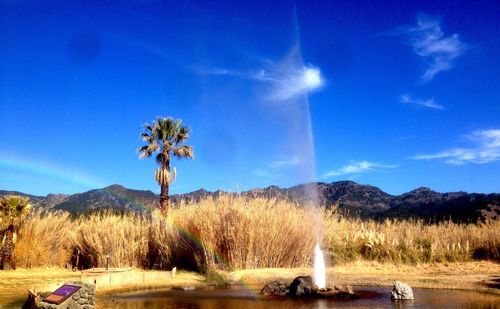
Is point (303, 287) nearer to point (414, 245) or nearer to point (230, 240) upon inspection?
point (230, 240)

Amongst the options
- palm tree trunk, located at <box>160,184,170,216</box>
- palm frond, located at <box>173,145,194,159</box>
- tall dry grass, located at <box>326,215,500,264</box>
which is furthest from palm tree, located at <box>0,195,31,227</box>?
palm frond, located at <box>173,145,194,159</box>

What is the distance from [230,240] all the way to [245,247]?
1.99ft

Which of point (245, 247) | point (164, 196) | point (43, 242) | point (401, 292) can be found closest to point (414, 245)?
point (245, 247)

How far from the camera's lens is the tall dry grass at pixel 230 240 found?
1877 cm

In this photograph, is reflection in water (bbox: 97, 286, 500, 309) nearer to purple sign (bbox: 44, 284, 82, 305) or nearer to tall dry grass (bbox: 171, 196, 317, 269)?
purple sign (bbox: 44, 284, 82, 305)

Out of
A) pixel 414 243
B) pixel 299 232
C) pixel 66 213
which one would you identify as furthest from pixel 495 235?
pixel 66 213

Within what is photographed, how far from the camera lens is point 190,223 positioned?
771 inches

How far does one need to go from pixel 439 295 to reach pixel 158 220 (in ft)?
40.3

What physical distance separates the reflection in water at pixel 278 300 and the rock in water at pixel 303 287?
586 mm

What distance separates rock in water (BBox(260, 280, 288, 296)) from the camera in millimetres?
13312

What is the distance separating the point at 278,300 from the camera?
1232 cm

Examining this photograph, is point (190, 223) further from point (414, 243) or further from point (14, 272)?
point (414, 243)

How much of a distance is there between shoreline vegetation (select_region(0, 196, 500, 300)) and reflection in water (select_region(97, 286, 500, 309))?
2077 mm

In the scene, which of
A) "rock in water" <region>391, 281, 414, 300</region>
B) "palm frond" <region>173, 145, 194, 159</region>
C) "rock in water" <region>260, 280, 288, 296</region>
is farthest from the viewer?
"palm frond" <region>173, 145, 194, 159</region>
